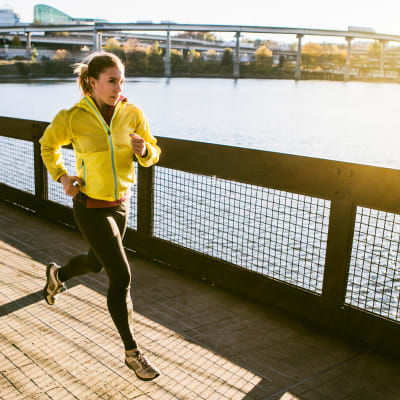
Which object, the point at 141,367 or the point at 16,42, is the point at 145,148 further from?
the point at 16,42

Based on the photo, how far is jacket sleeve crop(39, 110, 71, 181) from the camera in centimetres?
313

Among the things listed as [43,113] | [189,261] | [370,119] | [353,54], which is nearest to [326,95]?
[370,119]

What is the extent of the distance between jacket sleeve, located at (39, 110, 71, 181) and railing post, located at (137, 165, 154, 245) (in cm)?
198

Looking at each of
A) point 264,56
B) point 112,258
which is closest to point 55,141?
point 112,258

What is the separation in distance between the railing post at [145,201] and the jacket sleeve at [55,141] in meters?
1.98

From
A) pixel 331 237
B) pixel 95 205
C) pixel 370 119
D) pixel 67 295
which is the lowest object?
pixel 370 119

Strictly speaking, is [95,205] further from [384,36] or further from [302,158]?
[384,36]

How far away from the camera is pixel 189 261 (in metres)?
4.91

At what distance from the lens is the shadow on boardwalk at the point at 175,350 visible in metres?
3.08

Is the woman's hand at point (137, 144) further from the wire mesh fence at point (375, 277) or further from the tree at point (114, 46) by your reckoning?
the tree at point (114, 46)

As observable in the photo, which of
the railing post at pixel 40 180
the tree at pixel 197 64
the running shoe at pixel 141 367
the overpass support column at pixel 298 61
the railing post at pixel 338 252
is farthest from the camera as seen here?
the tree at pixel 197 64

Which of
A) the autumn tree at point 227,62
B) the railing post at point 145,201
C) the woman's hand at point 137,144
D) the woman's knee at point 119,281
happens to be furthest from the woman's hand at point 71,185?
the autumn tree at point 227,62

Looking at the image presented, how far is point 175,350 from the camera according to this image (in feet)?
11.6

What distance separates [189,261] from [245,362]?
160 centimetres
